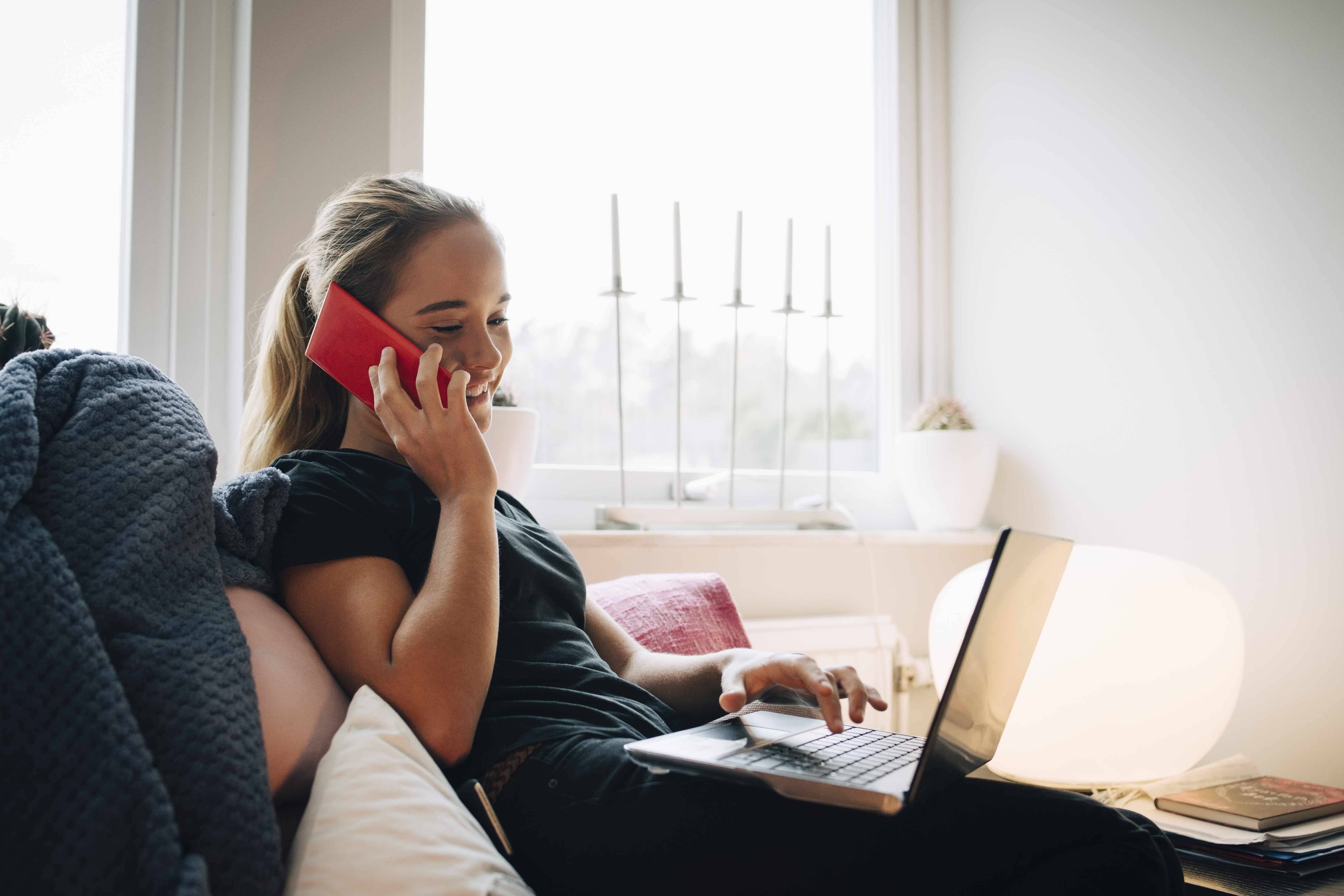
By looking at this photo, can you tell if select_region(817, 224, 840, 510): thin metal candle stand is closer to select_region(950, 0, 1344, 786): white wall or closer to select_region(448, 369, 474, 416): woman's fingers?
select_region(950, 0, 1344, 786): white wall

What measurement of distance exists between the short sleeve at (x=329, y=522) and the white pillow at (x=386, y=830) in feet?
0.57

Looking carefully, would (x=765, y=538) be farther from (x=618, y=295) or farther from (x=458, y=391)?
(x=458, y=391)

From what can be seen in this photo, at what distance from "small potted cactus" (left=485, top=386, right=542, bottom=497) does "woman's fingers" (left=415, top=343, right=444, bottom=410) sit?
1.77 feet

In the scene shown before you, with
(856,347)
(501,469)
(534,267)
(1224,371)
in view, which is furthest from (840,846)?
(856,347)

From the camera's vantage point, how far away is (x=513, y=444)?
1.56 metres

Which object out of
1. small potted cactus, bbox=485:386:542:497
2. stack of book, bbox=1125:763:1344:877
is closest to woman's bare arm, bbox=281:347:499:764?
small potted cactus, bbox=485:386:542:497

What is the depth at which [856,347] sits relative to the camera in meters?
2.38

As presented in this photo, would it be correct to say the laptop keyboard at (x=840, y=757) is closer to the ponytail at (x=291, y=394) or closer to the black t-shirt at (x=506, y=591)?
the black t-shirt at (x=506, y=591)

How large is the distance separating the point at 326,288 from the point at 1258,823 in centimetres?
133

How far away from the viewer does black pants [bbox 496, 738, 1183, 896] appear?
64 cm

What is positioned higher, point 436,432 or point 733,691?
point 436,432

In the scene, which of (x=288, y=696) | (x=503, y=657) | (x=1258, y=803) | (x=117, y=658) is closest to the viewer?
(x=117, y=658)

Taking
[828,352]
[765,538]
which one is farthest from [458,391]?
[828,352]

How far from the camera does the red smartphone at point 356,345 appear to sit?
0.98 m
